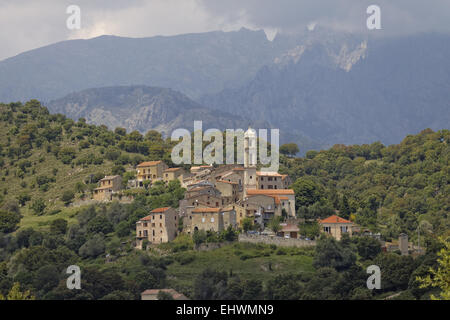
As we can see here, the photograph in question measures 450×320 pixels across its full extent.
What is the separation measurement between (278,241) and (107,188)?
27.3m

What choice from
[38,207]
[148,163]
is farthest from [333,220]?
[38,207]

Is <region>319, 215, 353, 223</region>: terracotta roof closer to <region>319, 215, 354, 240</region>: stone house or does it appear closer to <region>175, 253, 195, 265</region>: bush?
<region>319, 215, 354, 240</region>: stone house

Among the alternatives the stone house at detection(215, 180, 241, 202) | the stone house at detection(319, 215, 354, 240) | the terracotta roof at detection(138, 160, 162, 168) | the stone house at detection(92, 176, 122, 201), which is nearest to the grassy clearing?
the stone house at detection(319, 215, 354, 240)

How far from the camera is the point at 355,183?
127750 mm

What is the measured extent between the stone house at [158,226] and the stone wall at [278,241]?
6879 mm

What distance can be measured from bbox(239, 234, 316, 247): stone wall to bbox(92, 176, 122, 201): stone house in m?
23.9

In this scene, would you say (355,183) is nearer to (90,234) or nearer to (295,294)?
(90,234)

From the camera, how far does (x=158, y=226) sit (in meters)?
76.6

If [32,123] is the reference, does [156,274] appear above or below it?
below

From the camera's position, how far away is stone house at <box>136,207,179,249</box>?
7612 centimetres

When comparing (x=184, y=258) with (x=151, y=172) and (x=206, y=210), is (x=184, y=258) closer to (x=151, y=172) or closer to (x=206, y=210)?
(x=206, y=210)

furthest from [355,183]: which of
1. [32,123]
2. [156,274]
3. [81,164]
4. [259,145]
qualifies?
[156,274]

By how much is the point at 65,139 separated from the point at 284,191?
2060 inches

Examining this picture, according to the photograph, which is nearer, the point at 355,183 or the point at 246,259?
the point at 246,259
